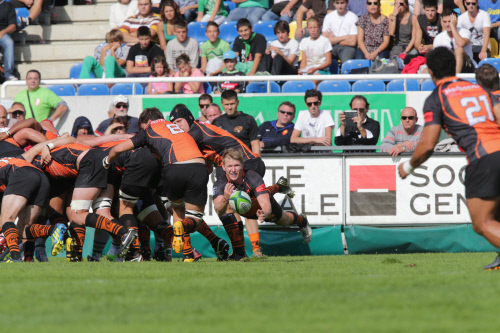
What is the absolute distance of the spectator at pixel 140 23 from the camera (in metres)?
16.7

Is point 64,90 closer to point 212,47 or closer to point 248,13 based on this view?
point 212,47

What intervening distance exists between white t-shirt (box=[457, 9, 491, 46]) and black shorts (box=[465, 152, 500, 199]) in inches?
332

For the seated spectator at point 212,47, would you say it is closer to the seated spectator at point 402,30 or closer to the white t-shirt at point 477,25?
the seated spectator at point 402,30

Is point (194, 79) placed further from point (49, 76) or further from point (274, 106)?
point (49, 76)

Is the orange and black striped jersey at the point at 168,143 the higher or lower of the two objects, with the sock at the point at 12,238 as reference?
higher

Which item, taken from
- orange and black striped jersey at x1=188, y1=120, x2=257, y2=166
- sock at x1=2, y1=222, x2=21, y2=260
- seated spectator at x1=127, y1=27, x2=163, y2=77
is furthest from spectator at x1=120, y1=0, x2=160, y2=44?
sock at x1=2, y1=222, x2=21, y2=260

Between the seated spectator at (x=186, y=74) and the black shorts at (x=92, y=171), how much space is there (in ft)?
15.0

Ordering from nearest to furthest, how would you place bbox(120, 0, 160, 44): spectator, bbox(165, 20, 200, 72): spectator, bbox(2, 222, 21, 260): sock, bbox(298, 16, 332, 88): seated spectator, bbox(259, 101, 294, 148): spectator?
bbox(2, 222, 21, 260): sock, bbox(259, 101, 294, 148): spectator, bbox(298, 16, 332, 88): seated spectator, bbox(165, 20, 200, 72): spectator, bbox(120, 0, 160, 44): spectator

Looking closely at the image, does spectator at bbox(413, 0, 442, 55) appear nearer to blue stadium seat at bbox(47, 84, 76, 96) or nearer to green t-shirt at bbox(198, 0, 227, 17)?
green t-shirt at bbox(198, 0, 227, 17)

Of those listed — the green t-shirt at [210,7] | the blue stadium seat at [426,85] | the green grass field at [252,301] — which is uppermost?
the green t-shirt at [210,7]

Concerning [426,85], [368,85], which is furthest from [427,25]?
[368,85]

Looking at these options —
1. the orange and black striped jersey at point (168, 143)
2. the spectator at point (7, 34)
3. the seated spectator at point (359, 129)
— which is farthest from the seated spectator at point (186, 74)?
the orange and black striped jersey at point (168, 143)

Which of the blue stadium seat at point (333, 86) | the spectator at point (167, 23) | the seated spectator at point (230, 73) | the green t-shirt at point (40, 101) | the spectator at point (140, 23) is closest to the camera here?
the seated spectator at point (230, 73)

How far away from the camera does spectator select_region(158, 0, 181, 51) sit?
1611 cm
